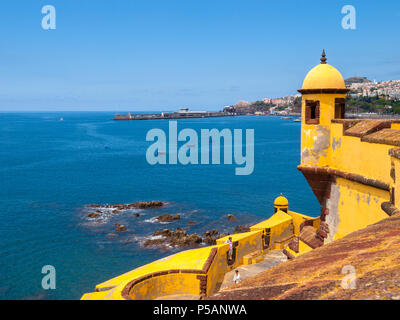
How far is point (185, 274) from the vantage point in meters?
14.6

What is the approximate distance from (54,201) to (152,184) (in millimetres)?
14391

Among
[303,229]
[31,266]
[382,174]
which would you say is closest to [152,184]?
[31,266]

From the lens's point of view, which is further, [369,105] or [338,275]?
[369,105]

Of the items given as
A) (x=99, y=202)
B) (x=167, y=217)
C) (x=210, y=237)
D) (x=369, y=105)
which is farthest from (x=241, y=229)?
(x=369, y=105)

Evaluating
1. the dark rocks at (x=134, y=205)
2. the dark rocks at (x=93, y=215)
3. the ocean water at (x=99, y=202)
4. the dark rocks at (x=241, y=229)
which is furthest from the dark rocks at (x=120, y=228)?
the dark rocks at (x=241, y=229)

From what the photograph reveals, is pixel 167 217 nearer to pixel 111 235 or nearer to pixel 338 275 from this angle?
pixel 111 235

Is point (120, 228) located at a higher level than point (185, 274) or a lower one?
lower

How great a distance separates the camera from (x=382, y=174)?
10.2m

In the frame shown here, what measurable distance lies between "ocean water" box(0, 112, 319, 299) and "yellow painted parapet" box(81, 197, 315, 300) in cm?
1064

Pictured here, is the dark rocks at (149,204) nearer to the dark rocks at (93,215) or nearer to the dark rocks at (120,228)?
the dark rocks at (93,215)

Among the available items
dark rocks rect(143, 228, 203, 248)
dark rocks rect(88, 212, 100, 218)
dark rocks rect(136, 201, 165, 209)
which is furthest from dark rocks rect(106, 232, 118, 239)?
dark rocks rect(136, 201, 165, 209)

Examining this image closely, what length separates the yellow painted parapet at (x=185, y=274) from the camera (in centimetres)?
1304

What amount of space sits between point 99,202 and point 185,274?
→ 101 feet
